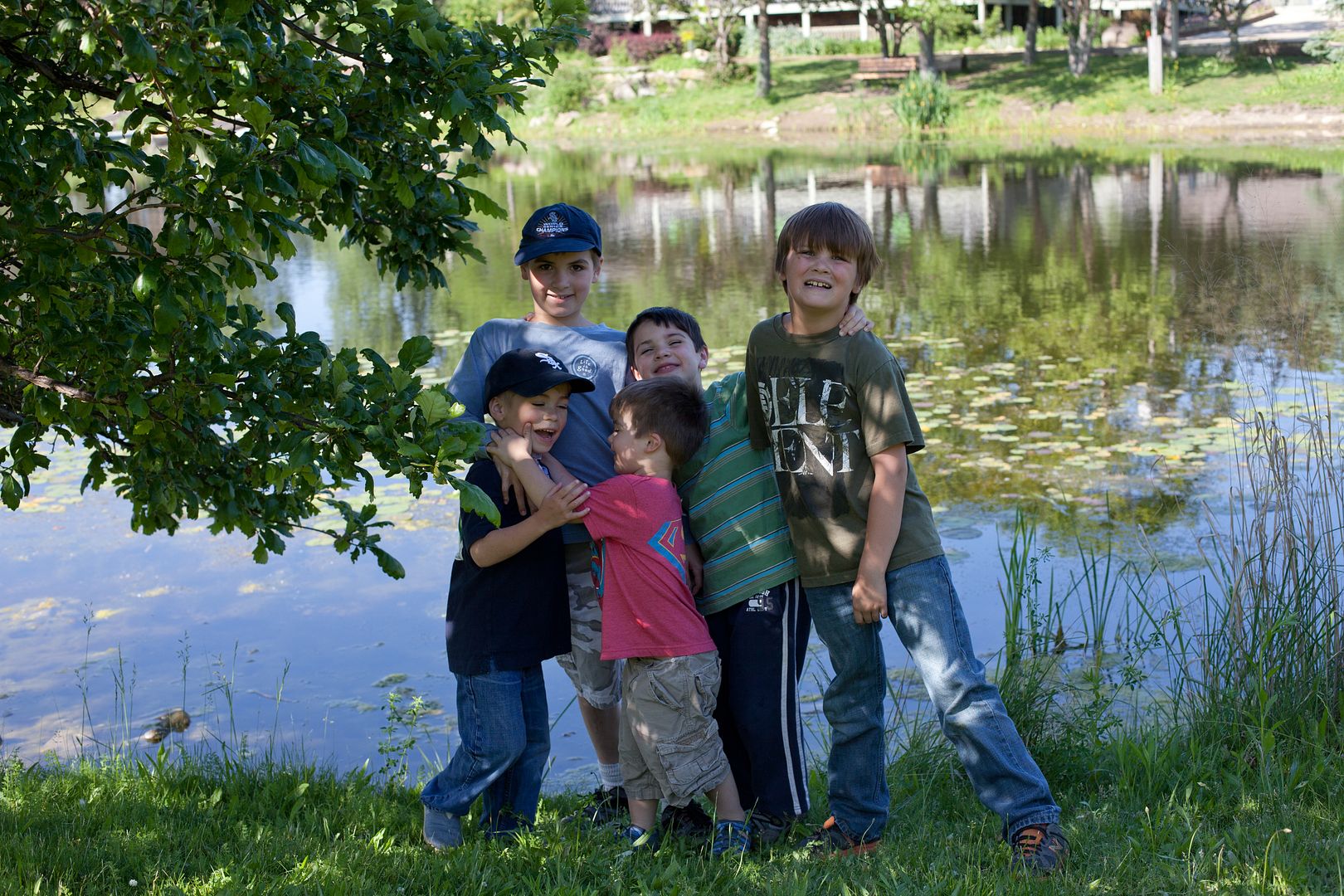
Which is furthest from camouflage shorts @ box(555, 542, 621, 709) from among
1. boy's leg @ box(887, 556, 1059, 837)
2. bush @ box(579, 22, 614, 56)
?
bush @ box(579, 22, 614, 56)

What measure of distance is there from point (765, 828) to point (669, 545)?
779 mm

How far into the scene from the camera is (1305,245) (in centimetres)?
1326

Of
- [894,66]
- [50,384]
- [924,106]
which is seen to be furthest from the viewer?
[894,66]

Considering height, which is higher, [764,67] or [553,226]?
[764,67]

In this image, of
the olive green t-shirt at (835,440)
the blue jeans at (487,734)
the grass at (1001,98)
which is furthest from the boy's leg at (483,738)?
the grass at (1001,98)

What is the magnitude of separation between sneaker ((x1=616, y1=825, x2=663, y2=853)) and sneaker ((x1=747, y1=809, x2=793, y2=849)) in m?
0.24

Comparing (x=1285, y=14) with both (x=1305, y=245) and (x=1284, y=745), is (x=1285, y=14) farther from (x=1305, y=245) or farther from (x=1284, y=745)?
(x=1284, y=745)

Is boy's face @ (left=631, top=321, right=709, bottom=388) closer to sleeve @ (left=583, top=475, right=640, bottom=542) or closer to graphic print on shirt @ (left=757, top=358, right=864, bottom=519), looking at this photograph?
graphic print on shirt @ (left=757, top=358, right=864, bottom=519)

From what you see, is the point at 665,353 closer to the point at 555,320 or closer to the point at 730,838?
the point at 555,320

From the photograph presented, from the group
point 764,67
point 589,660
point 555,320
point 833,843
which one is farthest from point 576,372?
point 764,67

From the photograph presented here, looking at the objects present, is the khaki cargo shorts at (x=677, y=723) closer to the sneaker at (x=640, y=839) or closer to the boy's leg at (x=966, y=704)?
the sneaker at (x=640, y=839)

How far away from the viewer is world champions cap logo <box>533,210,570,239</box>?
3682 millimetres

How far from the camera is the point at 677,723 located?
3.24 metres

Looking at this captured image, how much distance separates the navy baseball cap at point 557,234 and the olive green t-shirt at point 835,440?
2.20 ft
